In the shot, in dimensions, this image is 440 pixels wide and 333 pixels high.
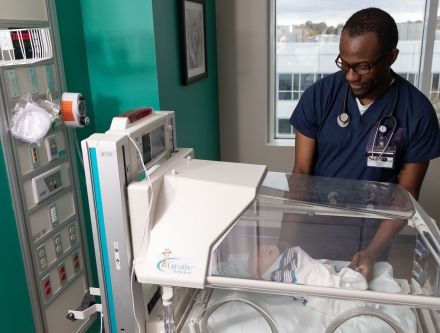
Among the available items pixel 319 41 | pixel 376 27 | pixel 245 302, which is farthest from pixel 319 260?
pixel 319 41

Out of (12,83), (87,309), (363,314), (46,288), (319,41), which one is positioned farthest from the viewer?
(319,41)

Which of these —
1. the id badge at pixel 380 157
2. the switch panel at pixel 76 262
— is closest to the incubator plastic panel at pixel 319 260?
the id badge at pixel 380 157

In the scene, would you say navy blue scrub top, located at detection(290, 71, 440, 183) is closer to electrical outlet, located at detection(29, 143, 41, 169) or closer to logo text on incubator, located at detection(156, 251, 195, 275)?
logo text on incubator, located at detection(156, 251, 195, 275)

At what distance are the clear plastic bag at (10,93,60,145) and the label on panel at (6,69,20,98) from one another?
0.11 feet

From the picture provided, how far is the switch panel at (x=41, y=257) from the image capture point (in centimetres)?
168

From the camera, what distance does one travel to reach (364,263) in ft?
3.68

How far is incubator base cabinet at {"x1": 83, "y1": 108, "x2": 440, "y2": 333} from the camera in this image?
101 cm

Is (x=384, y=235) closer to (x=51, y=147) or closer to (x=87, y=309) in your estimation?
(x=87, y=309)

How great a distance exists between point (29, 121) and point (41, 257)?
0.56m

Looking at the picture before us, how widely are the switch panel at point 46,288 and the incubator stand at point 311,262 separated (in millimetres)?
758

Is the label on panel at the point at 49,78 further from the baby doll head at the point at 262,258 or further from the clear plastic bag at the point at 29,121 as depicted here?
the baby doll head at the point at 262,258

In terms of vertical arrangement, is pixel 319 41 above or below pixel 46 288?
above

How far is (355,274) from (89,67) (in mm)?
1489

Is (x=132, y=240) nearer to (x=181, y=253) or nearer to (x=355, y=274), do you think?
(x=181, y=253)
